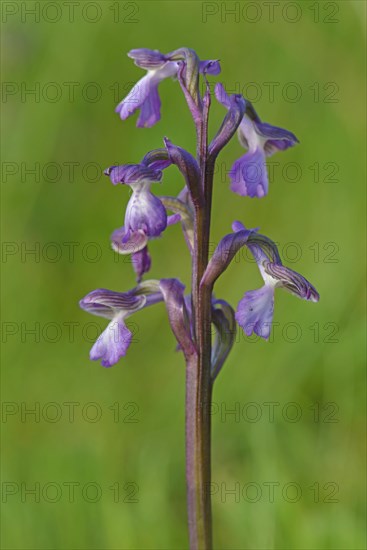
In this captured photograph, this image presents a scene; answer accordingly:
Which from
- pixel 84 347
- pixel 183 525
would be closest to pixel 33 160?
pixel 84 347

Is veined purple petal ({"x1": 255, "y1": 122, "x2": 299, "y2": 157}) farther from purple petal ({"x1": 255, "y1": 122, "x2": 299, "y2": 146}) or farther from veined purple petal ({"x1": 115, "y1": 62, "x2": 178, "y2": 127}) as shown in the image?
veined purple petal ({"x1": 115, "y1": 62, "x2": 178, "y2": 127})

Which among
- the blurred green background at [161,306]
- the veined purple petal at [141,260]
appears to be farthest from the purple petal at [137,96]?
the blurred green background at [161,306]

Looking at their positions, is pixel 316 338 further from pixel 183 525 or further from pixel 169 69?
pixel 169 69

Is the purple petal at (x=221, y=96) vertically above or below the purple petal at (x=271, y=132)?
above

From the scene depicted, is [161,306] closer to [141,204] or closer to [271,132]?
[271,132]

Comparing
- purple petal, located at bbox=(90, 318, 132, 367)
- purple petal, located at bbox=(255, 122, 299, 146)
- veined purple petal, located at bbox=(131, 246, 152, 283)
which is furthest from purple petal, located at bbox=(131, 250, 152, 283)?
purple petal, located at bbox=(255, 122, 299, 146)

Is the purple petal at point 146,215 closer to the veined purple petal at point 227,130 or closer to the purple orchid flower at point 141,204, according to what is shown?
the purple orchid flower at point 141,204
